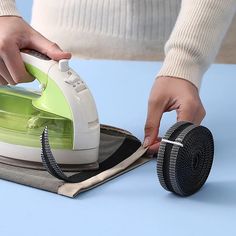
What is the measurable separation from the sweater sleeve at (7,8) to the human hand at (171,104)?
0.89 feet

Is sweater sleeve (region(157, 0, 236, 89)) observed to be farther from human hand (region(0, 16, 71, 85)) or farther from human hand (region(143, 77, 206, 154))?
human hand (region(0, 16, 71, 85))

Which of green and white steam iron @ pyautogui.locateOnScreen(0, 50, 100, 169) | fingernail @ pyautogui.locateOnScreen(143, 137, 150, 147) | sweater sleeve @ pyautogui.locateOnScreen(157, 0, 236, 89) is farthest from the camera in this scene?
sweater sleeve @ pyautogui.locateOnScreen(157, 0, 236, 89)

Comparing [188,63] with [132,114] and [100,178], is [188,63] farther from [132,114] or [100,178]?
[100,178]

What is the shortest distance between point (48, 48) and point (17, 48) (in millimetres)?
48

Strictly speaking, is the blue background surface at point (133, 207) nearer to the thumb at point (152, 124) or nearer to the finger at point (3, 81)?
the thumb at point (152, 124)

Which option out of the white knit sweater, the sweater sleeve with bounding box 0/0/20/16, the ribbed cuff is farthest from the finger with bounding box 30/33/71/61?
the white knit sweater

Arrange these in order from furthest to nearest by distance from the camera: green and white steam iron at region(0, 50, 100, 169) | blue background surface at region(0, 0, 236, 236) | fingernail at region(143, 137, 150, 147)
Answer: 1. fingernail at region(143, 137, 150, 147)
2. green and white steam iron at region(0, 50, 100, 169)
3. blue background surface at region(0, 0, 236, 236)

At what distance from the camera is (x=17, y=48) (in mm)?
933

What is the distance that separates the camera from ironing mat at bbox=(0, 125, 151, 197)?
84 centimetres

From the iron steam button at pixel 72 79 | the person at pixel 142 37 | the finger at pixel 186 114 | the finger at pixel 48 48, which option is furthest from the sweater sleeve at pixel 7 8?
the finger at pixel 186 114

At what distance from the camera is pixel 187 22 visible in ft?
3.69

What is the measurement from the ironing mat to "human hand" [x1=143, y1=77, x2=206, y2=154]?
3 centimetres

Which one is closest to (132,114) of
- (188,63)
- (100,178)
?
(188,63)

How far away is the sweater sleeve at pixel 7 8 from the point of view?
1.04 meters
